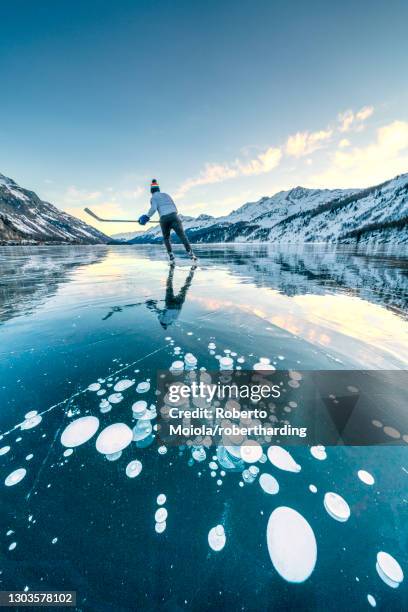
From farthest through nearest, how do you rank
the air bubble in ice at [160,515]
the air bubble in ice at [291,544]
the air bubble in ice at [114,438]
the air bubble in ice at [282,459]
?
the air bubble in ice at [114,438]
the air bubble in ice at [282,459]
the air bubble in ice at [160,515]
the air bubble in ice at [291,544]

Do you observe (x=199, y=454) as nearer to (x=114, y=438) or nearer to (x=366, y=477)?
(x=114, y=438)

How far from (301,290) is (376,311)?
6.75 feet

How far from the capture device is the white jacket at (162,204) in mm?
10828

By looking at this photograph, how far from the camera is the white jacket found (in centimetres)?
1083

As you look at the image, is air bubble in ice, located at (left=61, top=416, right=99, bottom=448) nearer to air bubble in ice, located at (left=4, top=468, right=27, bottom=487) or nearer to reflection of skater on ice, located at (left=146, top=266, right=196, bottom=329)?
air bubble in ice, located at (left=4, top=468, right=27, bottom=487)

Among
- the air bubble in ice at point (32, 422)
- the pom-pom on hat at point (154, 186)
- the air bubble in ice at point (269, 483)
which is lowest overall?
the air bubble in ice at point (269, 483)

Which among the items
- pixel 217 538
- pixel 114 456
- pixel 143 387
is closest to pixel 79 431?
pixel 114 456

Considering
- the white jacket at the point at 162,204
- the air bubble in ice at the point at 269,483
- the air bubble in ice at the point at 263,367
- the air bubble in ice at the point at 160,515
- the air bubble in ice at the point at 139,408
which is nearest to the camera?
the air bubble in ice at the point at 160,515

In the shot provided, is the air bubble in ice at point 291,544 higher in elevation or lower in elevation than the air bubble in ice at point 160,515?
lower

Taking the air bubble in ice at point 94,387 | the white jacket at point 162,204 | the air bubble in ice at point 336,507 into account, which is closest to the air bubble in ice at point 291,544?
the air bubble in ice at point 336,507

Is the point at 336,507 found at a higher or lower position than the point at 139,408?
lower

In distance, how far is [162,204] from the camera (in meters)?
11.0

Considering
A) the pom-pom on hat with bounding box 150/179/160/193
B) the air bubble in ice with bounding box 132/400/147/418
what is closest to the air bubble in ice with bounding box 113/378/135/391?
the air bubble in ice with bounding box 132/400/147/418

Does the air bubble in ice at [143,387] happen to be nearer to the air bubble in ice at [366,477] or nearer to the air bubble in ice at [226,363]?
the air bubble in ice at [226,363]
